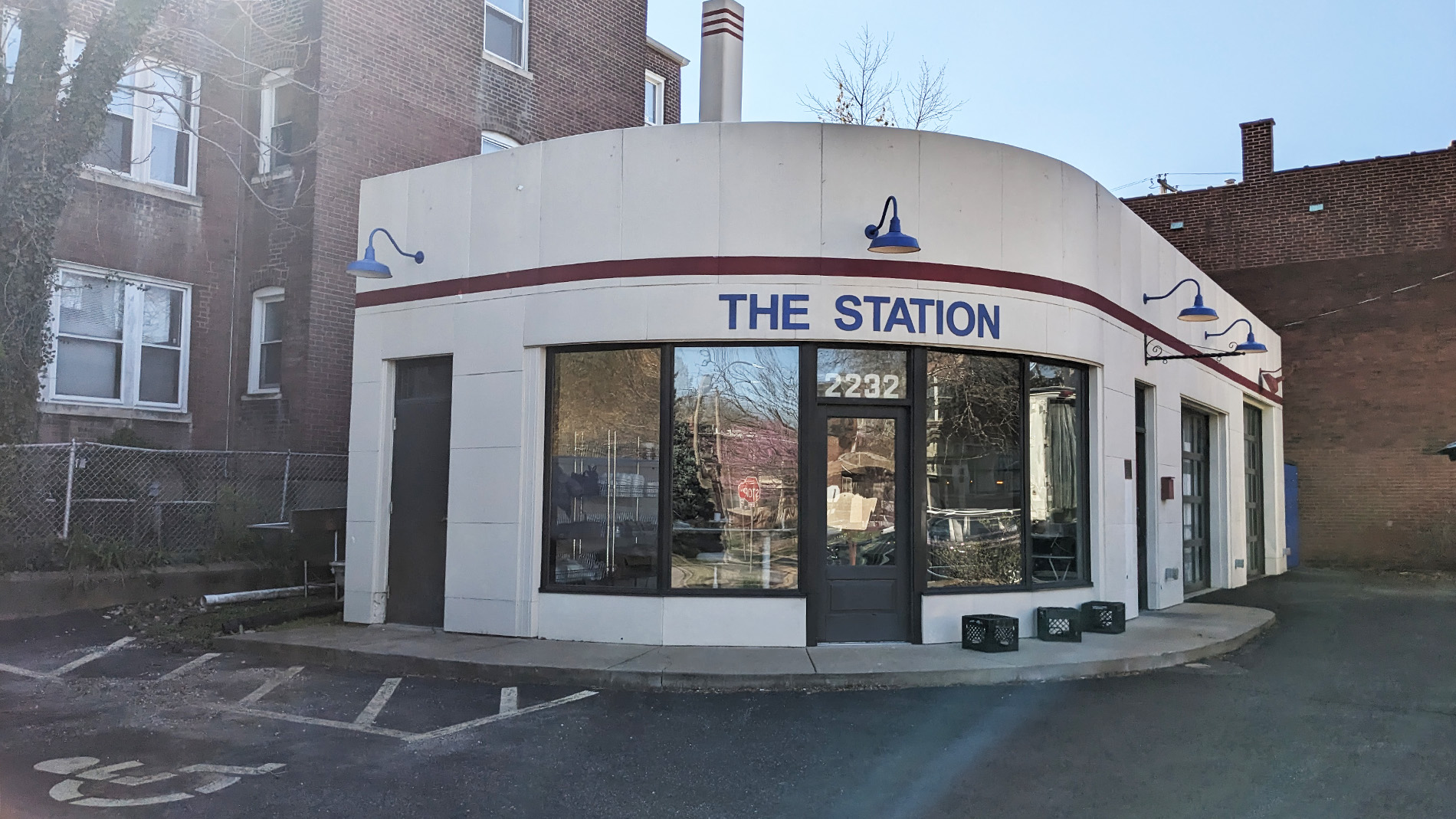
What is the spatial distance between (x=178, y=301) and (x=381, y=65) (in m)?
4.87

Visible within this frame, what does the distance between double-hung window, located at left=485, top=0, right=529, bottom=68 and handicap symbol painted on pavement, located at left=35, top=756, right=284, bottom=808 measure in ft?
48.4

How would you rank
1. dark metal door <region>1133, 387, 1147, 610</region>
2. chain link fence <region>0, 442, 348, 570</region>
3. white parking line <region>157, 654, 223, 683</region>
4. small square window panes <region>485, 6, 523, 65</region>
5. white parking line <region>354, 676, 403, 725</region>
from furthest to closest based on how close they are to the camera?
1. small square window panes <region>485, 6, 523, 65</region>
2. dark metal door <region>1133, 387, 1147, 610</region>
3. chain link fence <region>0, 442, 348, 570</region>
4. white parking line <region>157, 654, 223, 683</region>
5. white parking line <region>354, 676, 403, 725</region>

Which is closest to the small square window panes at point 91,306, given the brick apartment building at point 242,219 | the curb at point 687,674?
the brick apartment building at point 242,219

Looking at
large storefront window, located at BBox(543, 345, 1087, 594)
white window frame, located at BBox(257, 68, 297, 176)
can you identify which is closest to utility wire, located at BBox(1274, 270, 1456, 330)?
large storefront window, located at BBox(543, 345, 1087, 594)

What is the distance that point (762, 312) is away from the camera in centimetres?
995

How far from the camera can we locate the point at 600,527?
404 inches

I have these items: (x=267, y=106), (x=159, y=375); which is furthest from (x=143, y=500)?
(x=267, y=106)

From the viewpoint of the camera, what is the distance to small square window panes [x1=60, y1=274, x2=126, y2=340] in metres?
15.2

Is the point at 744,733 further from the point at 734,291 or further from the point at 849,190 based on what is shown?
the point at 849,190

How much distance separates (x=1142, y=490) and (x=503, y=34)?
43.5ft

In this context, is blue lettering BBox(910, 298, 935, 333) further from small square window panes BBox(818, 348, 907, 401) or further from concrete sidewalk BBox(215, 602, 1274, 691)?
concrete sidewalk BBox(215, 602, 1274, 691)

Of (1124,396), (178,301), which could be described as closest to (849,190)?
(1124,396)

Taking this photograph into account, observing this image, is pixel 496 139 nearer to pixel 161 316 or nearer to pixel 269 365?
pixel 269 365

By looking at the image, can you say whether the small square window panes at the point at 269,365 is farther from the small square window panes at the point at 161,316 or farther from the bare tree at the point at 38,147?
the bare tree at the point at 38,147
